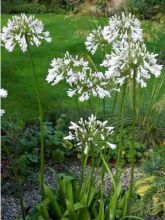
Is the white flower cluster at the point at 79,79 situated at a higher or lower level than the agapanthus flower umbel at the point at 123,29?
lower

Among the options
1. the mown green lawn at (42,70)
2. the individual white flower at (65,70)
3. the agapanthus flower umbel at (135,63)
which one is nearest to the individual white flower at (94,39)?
the individual white flower at (65,70)

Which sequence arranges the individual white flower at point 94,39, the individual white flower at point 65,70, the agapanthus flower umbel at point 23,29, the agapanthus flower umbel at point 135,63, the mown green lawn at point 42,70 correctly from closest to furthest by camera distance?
1. the agapanthus flower umbel at point 135,63
2. the individual white flower at point 65,70
3. the agapanthus flower umbel at point 23,29
4. the individual white flower at point 94,39
5. the mown green lawn at point 42,70

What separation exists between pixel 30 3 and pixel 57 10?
4.24ft

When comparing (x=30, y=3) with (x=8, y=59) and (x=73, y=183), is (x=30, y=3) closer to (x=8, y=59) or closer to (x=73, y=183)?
(x=8, y=59)

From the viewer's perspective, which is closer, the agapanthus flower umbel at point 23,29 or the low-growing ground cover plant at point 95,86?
the low-growing ground cover plant at point 95,86

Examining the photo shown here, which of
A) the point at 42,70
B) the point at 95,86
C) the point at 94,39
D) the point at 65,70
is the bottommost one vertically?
the point at 95,86

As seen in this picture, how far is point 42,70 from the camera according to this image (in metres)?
10.8

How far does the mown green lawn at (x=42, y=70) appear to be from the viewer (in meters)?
8.37

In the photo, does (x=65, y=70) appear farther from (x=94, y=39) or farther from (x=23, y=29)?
(x=94, y=39)

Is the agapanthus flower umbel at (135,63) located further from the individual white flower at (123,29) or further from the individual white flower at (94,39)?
the individual white flower at (94,39)

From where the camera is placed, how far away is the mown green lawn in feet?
27.5

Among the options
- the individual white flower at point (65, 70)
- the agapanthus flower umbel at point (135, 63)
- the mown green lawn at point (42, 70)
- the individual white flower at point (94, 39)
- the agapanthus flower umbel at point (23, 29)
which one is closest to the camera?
the agapanthus flower umbel at point (135, 63)

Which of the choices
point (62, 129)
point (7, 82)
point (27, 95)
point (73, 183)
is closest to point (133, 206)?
point (73, 183)

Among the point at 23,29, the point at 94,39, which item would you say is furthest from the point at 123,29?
the point at 23,29
